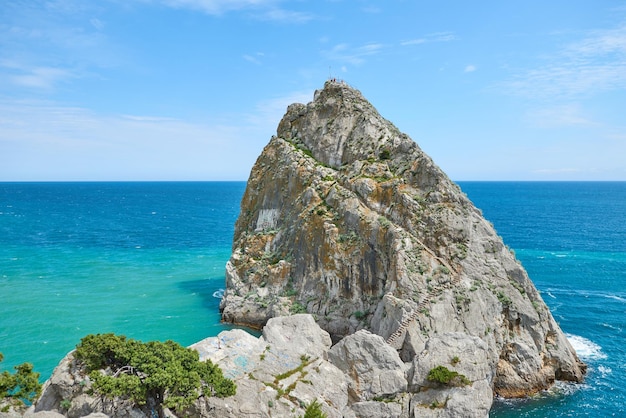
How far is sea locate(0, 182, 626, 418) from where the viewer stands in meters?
42.1

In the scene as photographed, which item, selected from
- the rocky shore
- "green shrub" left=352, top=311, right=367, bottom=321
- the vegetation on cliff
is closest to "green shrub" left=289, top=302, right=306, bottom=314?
the rocky shore

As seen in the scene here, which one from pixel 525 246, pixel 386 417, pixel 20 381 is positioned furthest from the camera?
pixel 525 246

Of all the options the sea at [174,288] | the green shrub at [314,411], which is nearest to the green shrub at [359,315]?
the sea at [174,288]

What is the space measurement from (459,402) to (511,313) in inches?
784

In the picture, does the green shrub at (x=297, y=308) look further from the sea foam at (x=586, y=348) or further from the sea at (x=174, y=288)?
the sea foam at (x=586, y=348)

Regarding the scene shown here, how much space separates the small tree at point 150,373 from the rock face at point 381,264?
9323 mm

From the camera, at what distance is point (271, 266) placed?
2163 inches

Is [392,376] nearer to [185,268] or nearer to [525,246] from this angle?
[185,268]

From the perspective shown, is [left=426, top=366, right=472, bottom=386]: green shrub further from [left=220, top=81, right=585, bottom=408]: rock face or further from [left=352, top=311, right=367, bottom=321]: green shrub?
[left=352, top=311, right=367, bottom=321]: green shrub

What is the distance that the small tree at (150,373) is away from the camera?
23250 millimetres

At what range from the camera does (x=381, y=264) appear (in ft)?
151

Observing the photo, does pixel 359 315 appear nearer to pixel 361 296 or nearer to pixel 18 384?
pixel 361 296

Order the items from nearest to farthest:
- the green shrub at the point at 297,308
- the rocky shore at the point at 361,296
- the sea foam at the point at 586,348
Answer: the rocky shore at the point at 361,296
the sea foam at the point at 586,348
the green shrub at the point at 297,308

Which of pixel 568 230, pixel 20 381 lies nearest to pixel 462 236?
pixel 20 381
